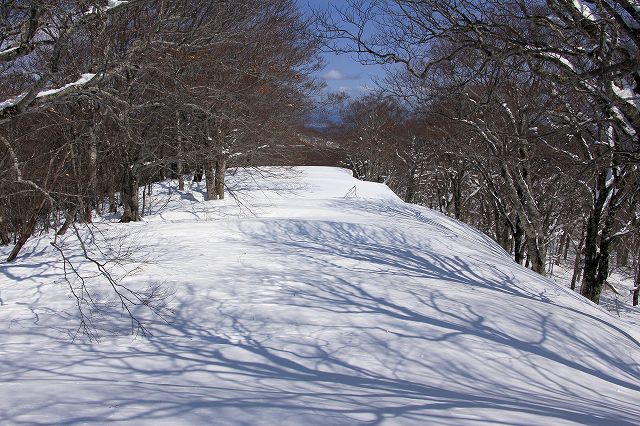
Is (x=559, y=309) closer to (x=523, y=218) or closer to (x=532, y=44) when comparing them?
(x=532, y=44)

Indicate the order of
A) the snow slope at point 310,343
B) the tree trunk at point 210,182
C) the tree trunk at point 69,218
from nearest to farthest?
the snow slope at point 310,343 → the tree trunk at point 69,218 → the tree trunk at point 210,182

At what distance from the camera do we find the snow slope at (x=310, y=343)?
2971mm

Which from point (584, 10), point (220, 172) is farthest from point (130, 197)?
point (584, 10)

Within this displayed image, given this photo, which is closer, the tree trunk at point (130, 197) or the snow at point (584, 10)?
the snow at point (584, 10)

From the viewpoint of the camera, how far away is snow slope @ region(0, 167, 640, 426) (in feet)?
9.75

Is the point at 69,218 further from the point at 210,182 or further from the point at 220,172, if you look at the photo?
the point at 210,182

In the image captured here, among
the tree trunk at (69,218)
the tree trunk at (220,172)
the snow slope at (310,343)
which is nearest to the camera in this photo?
the snow slope at (310,343)

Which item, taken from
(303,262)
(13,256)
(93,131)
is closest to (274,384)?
(303,262)

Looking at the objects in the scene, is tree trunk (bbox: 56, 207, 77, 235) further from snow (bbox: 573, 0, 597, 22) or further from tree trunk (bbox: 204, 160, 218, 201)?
tree trunk (bbox: 204, 160, 218, 201)

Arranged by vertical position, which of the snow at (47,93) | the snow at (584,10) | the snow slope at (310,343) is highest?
the snow at (584,10)

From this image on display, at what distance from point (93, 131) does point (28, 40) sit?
3.43m

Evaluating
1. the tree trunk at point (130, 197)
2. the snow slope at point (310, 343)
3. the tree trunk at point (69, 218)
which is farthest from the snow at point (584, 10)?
the tree trunk at point (130, 197)

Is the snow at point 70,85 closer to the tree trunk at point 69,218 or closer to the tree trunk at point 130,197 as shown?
the tree trunk at point 69,218

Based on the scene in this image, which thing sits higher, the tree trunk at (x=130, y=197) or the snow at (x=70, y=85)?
the snow at (x=70, y=85)
